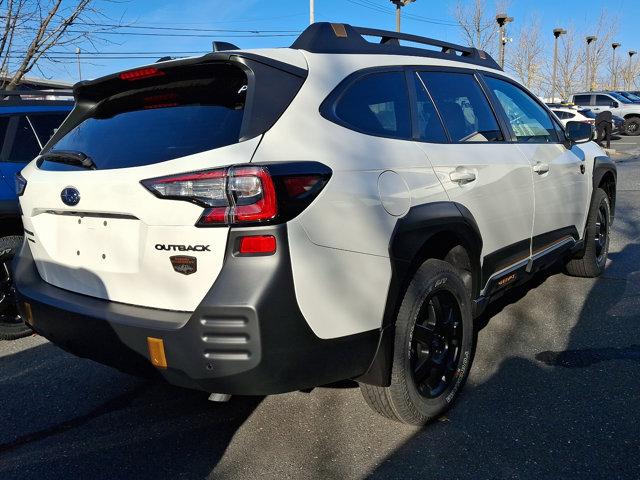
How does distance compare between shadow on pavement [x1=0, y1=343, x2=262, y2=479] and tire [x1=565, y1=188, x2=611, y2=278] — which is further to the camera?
tire [x1=565, y1=188, x2=611, y2=278]

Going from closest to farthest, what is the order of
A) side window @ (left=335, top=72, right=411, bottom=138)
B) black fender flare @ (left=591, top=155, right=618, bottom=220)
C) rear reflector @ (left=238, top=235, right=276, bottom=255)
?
Answer: rear reflector @ (left=238, top=235, right=276, bottom=255) < side window @ (left=335, top=72, right=411, bottom=138) < black fender flare @ (left=591, top=155, right=618, bottom=220)

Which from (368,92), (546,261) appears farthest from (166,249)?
(546,261)

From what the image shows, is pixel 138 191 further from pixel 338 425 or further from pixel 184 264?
pixel 338 425

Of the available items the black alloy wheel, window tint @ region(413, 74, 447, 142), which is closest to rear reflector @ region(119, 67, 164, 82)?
window tint @ region(413, 74, 447, 142)

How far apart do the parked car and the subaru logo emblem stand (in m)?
30.0

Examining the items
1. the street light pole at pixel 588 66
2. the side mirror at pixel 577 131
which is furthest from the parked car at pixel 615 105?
the side mirror at pixel 577 131

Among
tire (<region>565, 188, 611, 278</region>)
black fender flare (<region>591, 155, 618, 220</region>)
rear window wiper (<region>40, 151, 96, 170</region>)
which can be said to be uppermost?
rear window wiper (<region>40, 151, 96, 170</region>)

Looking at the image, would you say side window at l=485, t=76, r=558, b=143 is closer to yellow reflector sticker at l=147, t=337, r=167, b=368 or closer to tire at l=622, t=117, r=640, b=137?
yellow reflector sticker at l=147, t=337, r=167, b=368

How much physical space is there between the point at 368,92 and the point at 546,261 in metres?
2.13

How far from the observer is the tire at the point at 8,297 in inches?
166

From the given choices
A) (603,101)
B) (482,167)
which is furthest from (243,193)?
(603,101)

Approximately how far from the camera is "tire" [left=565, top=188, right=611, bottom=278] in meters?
5.05

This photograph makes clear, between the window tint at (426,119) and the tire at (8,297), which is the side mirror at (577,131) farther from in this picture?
Result: the tire at (8,297)

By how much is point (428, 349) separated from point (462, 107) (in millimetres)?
1468
